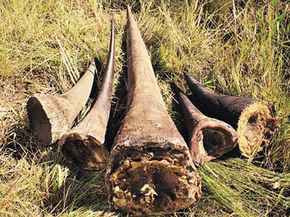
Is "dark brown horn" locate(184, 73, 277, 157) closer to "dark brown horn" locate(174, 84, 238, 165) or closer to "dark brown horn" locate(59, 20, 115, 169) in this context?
"dark brown horn" locate(174, 84, 238, 165)

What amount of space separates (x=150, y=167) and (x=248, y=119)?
2.90ft

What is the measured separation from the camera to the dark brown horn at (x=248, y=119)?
262cm

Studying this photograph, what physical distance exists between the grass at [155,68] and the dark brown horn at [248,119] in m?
0.09

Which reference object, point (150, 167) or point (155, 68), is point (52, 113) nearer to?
point (150, 167)

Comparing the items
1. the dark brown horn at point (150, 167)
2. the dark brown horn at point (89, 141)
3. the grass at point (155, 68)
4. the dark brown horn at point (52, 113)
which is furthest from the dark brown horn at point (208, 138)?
the dark brown horn at point (52, 113)

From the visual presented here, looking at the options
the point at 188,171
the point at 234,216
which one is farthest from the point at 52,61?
the point at 234,216

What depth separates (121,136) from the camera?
212cm

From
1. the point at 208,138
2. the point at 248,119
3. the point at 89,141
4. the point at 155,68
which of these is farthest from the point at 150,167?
the point at 155,68

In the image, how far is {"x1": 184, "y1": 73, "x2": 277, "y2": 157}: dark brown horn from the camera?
262 centimetres

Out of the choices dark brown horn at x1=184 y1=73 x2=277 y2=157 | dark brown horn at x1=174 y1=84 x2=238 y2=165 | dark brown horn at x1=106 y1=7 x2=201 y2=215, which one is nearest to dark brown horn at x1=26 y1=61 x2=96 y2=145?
dark brown horn at x1=106 y1=7 x2=201 y2=215

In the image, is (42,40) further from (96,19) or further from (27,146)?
(27,146)

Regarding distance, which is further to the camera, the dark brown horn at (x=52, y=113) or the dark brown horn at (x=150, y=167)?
the dark brown horn at (x=52, y=113)

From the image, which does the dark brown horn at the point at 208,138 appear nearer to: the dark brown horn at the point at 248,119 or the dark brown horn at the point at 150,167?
the dark brown horn at the point at 248,119

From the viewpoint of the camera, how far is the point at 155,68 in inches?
137
